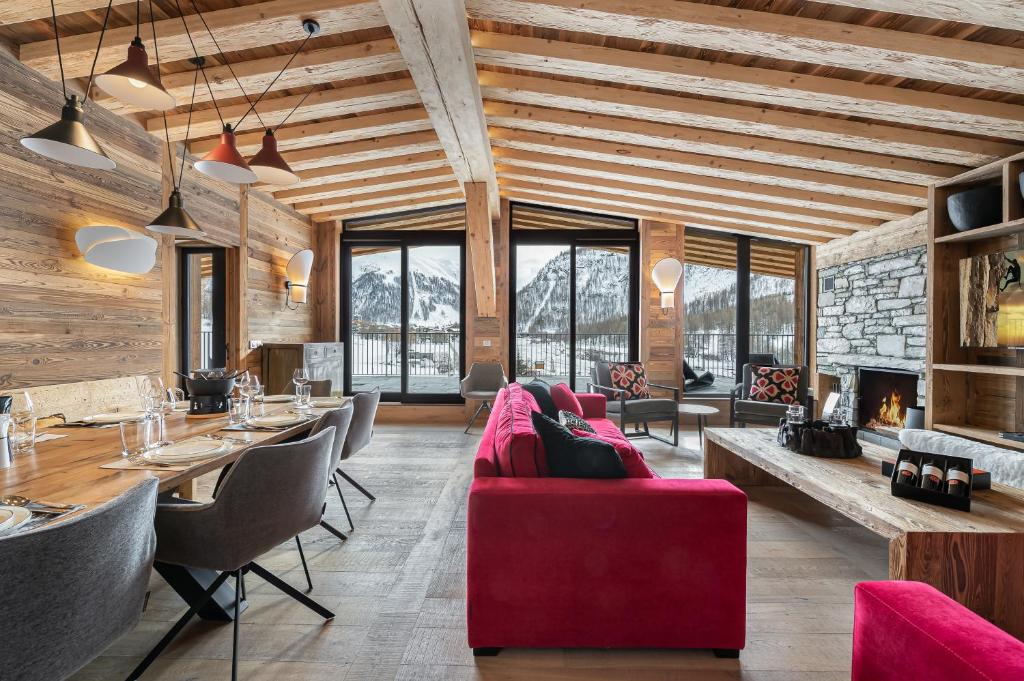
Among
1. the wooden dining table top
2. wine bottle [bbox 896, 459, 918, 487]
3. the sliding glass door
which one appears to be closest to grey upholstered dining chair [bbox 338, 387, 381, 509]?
the wooden dining table top

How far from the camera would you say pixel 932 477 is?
2049 mm

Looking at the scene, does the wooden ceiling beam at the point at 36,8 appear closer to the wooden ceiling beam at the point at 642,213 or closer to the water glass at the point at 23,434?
the water glass at the point at 23,434

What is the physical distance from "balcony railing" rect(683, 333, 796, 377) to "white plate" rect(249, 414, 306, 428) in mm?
5433

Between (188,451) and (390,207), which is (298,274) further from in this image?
(188,451)

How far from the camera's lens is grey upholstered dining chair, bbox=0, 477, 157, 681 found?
0.90 m

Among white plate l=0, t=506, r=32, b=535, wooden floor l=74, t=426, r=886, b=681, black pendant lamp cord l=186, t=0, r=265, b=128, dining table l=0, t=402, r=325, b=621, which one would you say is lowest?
wooden floor l=74, t=426, r=886, b=681

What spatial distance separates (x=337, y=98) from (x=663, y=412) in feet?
13.2

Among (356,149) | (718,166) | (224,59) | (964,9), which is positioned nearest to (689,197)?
(718,166)

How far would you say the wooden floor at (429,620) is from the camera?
172cm

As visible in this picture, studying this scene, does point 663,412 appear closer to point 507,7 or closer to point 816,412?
point 816,412

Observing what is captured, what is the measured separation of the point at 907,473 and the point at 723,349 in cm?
470

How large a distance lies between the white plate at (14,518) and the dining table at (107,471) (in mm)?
63

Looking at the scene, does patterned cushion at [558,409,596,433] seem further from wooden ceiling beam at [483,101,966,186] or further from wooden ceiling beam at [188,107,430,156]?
wooden ceiling beam at [188,107,430,156]

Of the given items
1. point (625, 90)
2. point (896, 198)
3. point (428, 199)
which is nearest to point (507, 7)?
point (625, 90)
